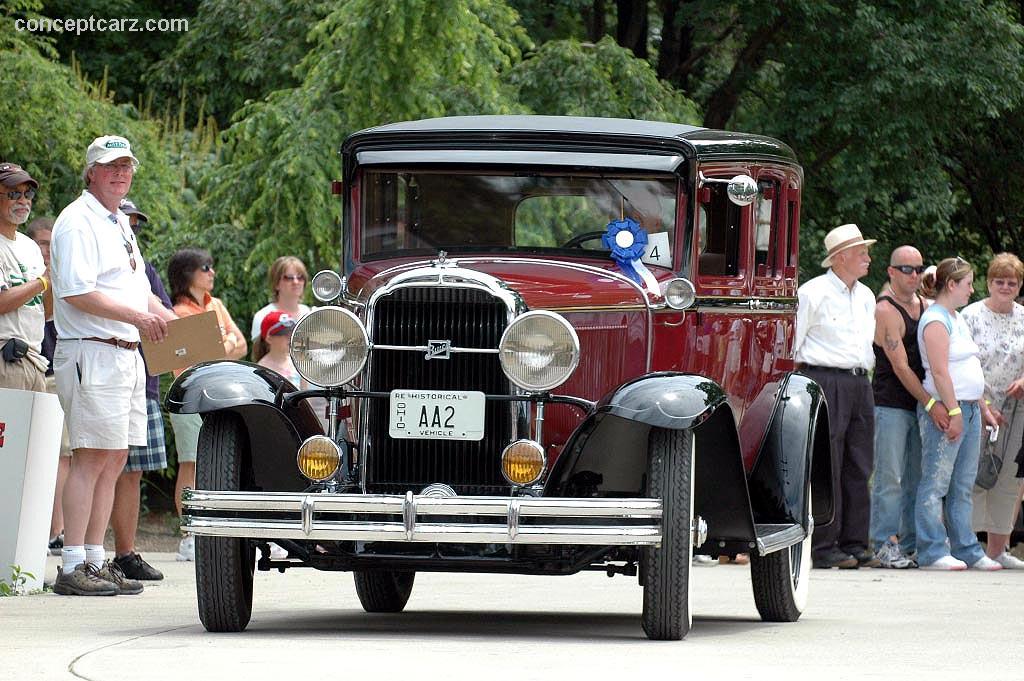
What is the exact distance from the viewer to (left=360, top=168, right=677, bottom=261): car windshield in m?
8.24

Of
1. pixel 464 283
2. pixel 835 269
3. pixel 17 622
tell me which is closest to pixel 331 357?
pixel 464 283

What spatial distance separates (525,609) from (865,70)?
1434 centimetres

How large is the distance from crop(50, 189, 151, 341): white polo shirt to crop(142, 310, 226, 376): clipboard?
256 mm

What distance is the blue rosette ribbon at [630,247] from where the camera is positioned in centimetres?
803

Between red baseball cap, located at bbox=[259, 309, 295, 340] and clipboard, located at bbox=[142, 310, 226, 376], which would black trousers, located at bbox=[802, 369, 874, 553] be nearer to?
red baseball cap, located at bbox=[259, 309, 295, 340]

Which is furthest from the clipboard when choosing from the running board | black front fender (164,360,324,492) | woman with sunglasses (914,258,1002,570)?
woman with sunglasses (914,258,1002,570)

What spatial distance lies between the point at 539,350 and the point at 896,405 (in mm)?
6241

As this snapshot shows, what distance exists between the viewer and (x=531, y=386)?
7273 millimetres

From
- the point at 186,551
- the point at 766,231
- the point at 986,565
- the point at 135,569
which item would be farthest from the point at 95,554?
the point at 986,565

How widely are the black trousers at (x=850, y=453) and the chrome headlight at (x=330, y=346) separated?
5.56 m

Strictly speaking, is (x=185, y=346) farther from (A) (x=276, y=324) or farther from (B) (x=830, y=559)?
(B) (x=830, y=559)

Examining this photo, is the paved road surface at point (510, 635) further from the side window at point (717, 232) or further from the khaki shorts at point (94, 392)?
the side window at point (717, 232)

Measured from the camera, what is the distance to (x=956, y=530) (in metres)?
12.9

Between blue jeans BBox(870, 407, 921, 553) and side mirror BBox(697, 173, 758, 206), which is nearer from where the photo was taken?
side mirror BBox(697, 173, 758, 206)
